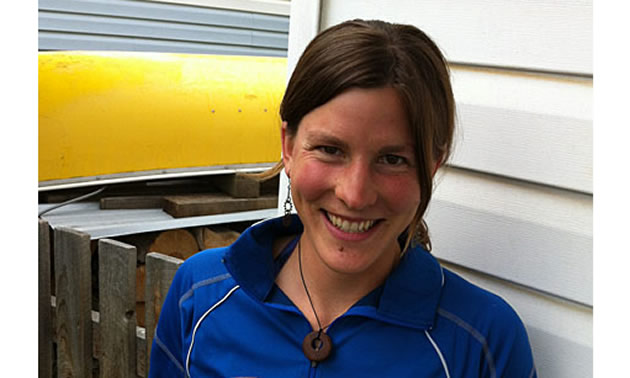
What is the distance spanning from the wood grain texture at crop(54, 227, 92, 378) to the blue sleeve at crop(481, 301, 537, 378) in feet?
6.99

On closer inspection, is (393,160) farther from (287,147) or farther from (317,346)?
(317,346)

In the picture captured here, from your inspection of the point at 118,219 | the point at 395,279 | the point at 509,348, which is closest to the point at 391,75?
the point at 395,279

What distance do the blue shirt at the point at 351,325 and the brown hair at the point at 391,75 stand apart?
0.65ft

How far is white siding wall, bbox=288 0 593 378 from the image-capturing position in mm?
1482

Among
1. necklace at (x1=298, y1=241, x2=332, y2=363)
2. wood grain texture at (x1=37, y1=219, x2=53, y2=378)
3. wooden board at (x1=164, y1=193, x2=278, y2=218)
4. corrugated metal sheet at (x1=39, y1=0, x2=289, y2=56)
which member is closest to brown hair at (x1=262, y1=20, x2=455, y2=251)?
necklace at (x1=298, y1=241, x2=332, y2=363)

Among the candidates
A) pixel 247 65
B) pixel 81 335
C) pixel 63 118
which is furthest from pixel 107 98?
pixel 81 335

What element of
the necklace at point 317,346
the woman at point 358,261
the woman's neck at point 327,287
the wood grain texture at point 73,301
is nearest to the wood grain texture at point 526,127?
the woman at point 358,261

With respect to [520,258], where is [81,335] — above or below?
below

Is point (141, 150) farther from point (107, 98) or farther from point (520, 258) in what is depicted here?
point (520, 258)

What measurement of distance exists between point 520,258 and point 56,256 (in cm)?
232

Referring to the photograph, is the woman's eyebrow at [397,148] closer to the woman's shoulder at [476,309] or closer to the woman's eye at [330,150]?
the woman's eye at [330,150]

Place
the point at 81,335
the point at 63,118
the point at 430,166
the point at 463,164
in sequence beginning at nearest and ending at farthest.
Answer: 1. the point at 430,166
2. the point at 463,164
3. the point at 81,335
4. the point at 63,118

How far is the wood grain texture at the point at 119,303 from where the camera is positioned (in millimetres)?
3014

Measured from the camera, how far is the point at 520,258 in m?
1.60
